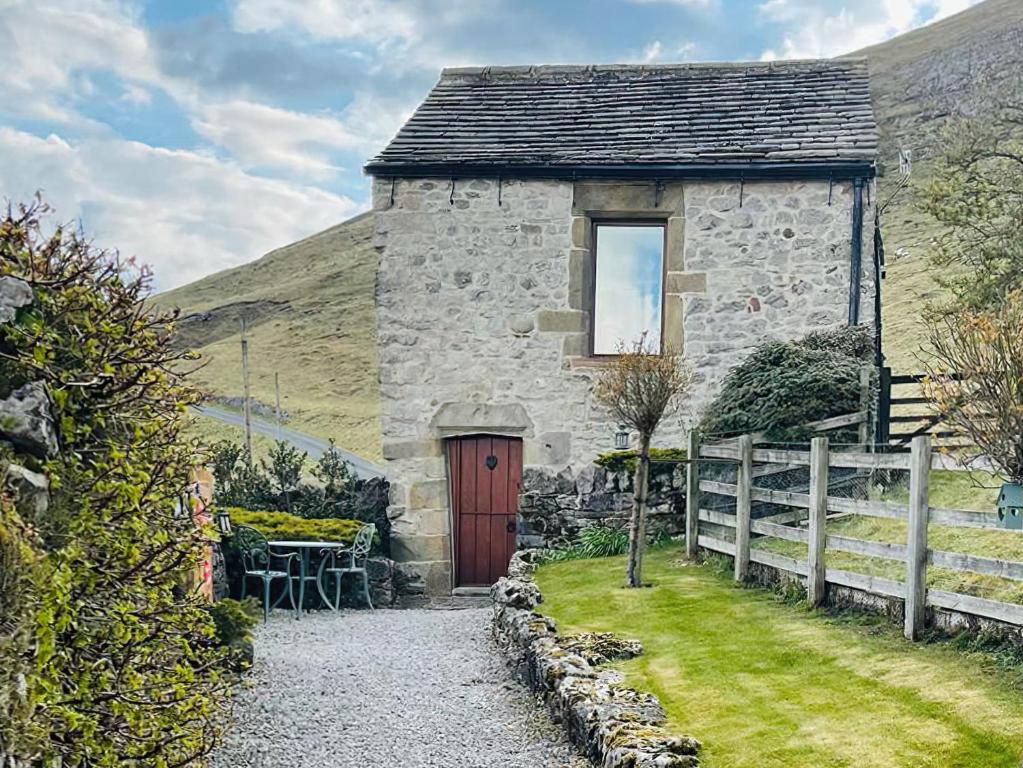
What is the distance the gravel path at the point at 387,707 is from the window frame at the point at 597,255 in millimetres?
4503

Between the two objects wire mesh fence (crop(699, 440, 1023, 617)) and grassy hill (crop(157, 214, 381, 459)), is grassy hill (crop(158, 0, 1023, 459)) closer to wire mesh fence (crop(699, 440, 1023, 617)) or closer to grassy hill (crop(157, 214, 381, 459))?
grassy hill (crop(157, 214, 381, 459))

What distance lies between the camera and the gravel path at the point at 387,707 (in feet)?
20.2

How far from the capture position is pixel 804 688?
5.84m

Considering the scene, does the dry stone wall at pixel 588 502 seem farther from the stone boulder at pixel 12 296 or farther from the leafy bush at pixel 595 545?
the stone boulder at pixel 12 296

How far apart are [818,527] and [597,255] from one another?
652cm

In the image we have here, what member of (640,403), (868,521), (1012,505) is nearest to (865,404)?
(868,521)

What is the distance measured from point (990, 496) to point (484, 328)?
21.5 feet

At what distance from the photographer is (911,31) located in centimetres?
8625

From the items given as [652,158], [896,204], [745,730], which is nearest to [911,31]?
[896,204]

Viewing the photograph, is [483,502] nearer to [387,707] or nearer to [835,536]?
[387,707]

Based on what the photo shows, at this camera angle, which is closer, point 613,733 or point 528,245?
point 613,733

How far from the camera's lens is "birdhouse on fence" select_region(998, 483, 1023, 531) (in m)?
5.44

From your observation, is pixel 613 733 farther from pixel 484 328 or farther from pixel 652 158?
pixel 652 158

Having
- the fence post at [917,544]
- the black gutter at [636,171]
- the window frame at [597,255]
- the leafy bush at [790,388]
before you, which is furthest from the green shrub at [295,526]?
the fence post at [917,544]
